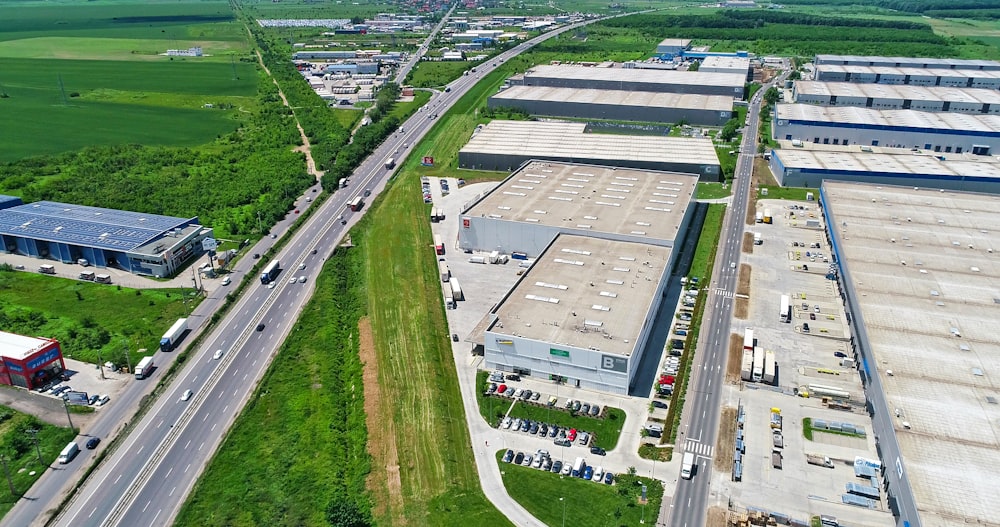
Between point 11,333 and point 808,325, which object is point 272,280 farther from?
point 808,325

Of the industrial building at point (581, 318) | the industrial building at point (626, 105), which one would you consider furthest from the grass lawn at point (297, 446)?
the industrial building at point (626, 105)

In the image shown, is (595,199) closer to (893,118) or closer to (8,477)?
(8,477)

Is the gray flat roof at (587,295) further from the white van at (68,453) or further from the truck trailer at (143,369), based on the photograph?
the white van at (68,453)

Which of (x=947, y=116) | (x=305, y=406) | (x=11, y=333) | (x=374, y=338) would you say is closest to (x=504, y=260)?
(x=374, y=338)

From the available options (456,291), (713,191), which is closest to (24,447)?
(456,291)

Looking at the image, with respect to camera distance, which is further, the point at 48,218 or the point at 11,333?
the point at 48,218

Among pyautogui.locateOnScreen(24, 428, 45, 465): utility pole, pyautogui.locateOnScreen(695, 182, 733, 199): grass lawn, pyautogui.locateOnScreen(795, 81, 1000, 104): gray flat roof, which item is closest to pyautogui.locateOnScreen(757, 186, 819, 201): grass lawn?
pyautogui.locateOnScreen(695, 182, 733, 199): grass lawn
